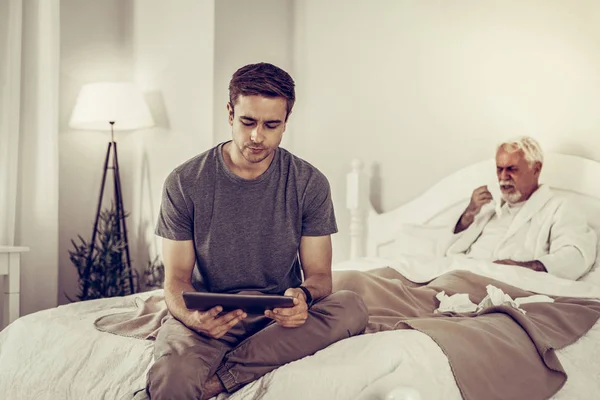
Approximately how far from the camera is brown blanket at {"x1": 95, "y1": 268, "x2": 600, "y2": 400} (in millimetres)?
1662

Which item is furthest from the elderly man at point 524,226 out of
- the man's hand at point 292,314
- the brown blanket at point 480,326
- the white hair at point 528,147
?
the man's hand at point 292,314

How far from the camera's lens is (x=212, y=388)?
5.23ft

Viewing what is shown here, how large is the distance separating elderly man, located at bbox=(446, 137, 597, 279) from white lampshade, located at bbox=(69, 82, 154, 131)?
175 cm

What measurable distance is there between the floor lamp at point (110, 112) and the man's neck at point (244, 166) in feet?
6.29

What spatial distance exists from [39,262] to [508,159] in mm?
2287

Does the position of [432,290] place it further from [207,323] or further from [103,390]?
[103,390]

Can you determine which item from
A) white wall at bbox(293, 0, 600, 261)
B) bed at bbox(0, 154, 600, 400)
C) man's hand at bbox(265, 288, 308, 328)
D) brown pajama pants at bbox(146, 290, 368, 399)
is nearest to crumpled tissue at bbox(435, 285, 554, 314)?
bed at bbox(0, 154, 600, 400)

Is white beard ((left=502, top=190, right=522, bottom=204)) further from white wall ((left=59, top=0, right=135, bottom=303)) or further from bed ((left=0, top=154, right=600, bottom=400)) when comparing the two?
white wall ((left=59, top=0, right=135, bottom=303))

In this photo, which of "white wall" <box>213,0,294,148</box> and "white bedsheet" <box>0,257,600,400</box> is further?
"white wall" <box>213,0,294,148</box>

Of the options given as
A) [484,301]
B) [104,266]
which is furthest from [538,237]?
[104,266]

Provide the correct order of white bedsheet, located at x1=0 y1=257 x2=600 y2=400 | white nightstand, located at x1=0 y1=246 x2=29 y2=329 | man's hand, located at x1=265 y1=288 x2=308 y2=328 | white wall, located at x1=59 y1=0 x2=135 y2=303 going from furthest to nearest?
white wall, located at x1=59 y1=0 x2=135 y2=303, white nightstand, located at x1=0 y1=246 x2=29 y2=329, man's hand, located at x1=265 y1=288 x2=308 y2=328, white bedsheet, located at x1=0 y1=257 x2=600 y2=400

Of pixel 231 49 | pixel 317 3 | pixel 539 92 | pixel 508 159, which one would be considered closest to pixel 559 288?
pixel 508 159

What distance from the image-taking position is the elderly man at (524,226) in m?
2.75

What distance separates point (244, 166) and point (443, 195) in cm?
178
